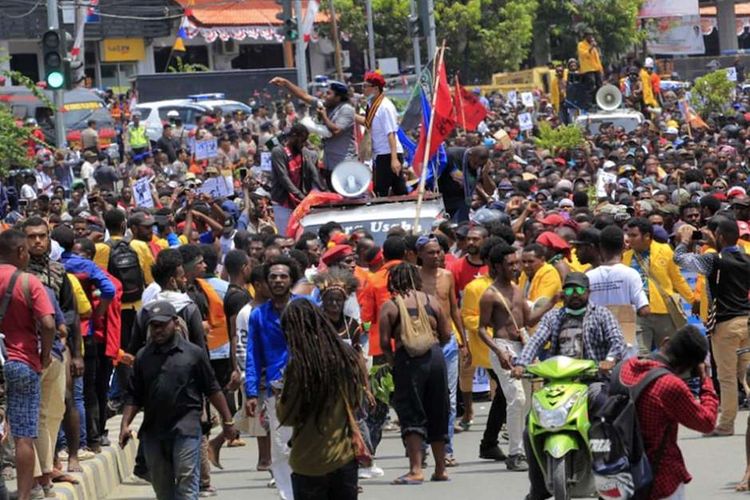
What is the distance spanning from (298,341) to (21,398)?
7.76 feet

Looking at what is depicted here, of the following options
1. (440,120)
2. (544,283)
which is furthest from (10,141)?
(544,283)

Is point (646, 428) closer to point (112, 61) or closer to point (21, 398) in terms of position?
point (21, 398)

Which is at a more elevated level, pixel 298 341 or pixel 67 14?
pixel 67 14

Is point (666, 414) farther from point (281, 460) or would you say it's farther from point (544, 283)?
point (544, 283)

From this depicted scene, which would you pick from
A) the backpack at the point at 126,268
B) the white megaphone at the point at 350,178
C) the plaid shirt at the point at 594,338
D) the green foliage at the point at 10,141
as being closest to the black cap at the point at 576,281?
the plaid shirt at the point at 594,338

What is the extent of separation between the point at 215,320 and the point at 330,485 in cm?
555

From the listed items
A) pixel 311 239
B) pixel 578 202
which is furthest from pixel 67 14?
pixel 311 239

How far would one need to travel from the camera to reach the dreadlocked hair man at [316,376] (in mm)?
8672

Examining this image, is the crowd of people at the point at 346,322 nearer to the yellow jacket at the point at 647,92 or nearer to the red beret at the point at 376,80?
the red beret at the point at 376,80

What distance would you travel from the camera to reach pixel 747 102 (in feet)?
132

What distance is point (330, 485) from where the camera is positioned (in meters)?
8.74

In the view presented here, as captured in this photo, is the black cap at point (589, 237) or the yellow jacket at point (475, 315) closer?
the black cap at point (589, 237)

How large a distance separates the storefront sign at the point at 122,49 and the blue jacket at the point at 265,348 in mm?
47349

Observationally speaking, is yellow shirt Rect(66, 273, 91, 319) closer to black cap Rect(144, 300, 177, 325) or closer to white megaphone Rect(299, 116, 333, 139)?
black cap Rect(144, 300, 177, 325)
